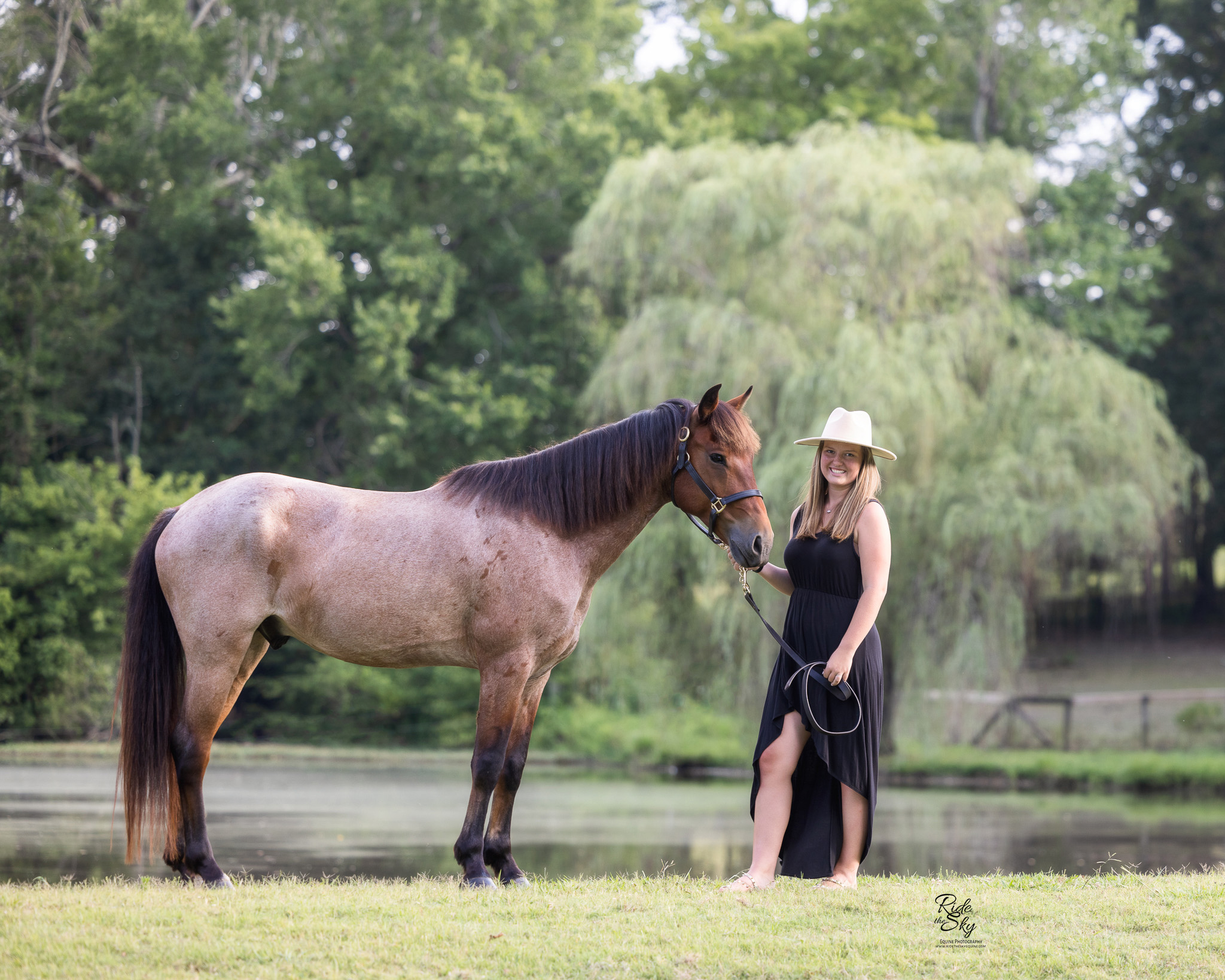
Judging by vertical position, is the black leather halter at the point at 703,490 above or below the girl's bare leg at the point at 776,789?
above

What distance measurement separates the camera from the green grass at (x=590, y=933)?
423cm

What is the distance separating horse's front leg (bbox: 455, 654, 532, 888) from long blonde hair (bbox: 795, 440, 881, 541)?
1.44 meters

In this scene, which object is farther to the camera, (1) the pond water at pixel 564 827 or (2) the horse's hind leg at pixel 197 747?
(1) the pond water at pixel 564 827

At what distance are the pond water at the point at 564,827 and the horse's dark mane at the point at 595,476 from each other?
8.13 feet

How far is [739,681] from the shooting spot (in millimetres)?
17234

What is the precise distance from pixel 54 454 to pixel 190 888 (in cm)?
2375

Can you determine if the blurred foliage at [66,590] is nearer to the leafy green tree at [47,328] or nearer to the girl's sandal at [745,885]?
the leafy green tree at [47,328]

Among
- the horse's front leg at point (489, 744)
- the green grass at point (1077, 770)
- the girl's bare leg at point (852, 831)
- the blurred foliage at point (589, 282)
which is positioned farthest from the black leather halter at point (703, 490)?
the green grass at point (1077, 770)

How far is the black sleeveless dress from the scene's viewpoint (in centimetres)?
559

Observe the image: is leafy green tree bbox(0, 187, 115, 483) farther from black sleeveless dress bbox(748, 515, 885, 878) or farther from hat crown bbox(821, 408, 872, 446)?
hat crown bbox(821, 408, 872, 446)

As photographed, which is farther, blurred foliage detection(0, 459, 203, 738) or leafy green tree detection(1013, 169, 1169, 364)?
leafy green tree detection(1013, 169, 1169, 364)

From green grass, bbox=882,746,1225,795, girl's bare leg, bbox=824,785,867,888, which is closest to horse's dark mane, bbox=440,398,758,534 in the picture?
girl's bare leg, bbox=824,785,867,888

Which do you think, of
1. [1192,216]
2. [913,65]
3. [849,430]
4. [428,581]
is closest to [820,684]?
[849,430]

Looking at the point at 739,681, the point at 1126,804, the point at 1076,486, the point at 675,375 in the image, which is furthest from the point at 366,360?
the point at 1126,804
